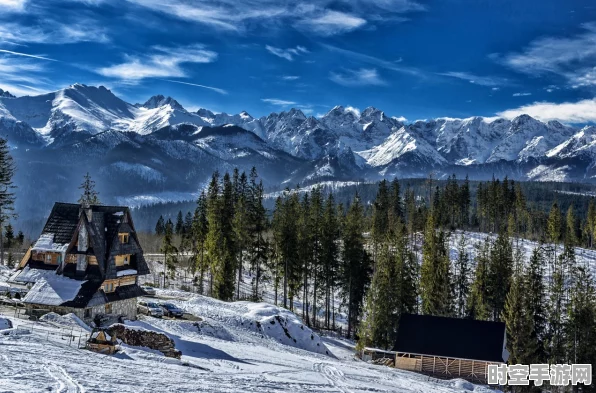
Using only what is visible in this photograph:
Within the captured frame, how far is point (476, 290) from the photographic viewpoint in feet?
223

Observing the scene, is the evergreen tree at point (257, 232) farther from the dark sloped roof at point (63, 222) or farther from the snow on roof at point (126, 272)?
the dark sloped roof at point (63, 222)

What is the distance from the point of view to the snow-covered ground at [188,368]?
66.6 feet

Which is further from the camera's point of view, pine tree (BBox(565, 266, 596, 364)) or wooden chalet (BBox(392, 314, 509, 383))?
pine tree (BBox(565, 266, 596, 364))

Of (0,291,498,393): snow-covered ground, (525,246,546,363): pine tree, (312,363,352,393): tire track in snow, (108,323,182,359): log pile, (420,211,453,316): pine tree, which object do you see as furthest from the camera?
(420,211,453,316): pine tree

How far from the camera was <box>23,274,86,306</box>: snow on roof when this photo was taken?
39.3 metres

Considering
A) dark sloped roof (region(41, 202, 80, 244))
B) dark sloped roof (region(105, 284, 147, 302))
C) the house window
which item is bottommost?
dark sloped roof (region(105, 284, 147, 302))

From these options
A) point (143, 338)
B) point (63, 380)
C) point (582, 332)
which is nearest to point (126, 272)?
point (143, 338)

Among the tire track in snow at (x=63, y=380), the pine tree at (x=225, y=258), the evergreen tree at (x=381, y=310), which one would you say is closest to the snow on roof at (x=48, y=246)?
the tire track in snow at (x=63, y=380)

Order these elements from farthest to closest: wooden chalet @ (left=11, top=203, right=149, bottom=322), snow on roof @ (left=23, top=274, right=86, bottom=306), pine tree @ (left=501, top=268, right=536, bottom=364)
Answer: pine tree @ (left=501, top=268, right=536, bottom=364) → wooden chalet @ (left=11, top=203, right=149, bottom=322) → snow on roof @ (left=23, top=274, right=86, bottom=306)

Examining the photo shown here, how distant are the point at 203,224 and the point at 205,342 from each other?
37954 mm

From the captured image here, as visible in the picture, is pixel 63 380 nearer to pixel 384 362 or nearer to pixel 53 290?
pixel 53 290

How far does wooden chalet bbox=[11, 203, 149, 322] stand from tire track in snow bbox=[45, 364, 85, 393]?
1865 centimetres

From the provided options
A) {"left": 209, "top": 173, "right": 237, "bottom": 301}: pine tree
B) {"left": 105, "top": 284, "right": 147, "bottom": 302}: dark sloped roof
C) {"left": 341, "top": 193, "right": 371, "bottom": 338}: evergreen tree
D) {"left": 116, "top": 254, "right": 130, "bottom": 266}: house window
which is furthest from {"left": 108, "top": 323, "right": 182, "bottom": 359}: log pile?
{"left": 341, "top": 193, "right": 371, "bottom": 338}: evergreen tree

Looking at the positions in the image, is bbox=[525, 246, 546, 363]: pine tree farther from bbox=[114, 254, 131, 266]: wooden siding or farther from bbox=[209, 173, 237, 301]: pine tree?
bbox=[114, 254, 131, 266]: wooden siding
